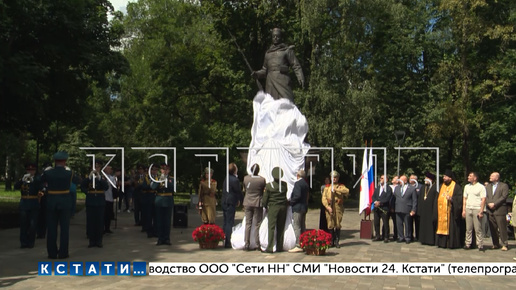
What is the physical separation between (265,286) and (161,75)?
2882 cm

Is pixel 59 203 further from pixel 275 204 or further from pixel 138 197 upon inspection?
pixel 138 197

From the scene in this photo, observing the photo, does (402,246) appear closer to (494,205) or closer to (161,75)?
(494,205)

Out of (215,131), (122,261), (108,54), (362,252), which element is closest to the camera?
(122,261)

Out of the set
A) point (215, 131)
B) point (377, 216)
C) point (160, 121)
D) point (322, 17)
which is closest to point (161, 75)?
point (160, 121)

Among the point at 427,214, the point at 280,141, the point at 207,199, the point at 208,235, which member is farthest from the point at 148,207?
the point at 427,214

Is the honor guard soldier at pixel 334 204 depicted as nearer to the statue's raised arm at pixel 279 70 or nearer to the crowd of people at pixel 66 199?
the statue's raised arm at pixel 279 70

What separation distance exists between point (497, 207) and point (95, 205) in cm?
965

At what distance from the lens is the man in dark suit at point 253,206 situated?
12.8 metres

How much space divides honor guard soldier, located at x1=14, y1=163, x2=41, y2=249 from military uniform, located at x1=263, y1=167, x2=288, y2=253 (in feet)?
16.7

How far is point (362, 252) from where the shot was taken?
12938 mm

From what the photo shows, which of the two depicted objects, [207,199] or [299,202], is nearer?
[299,202]

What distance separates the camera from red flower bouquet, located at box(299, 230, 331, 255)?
472 inches

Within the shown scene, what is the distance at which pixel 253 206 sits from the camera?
41.9 feet

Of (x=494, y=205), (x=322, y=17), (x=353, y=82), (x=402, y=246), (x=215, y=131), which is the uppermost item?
(x=322, y=17)
